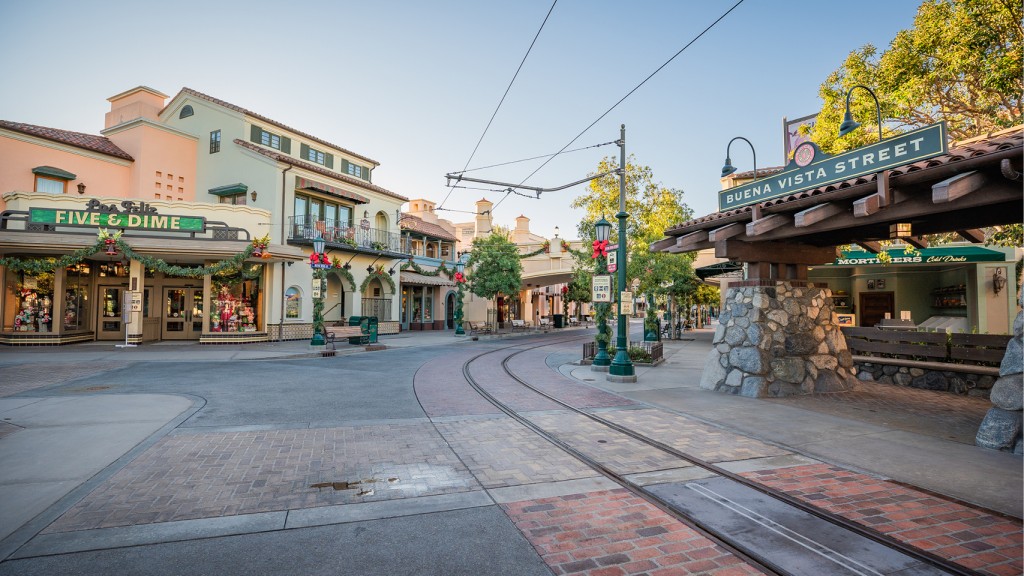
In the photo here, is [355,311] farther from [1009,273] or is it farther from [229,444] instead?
[1009,273]

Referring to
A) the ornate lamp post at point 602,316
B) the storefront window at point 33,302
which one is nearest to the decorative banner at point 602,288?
the ornate lamp post at point 602,316

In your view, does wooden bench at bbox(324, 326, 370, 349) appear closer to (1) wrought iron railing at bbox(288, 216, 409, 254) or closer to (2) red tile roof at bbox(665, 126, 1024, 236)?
(1) wrought iron railing at bbox(288, 216, 409, 254)

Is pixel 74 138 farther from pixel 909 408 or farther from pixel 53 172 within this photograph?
pixel 909 408

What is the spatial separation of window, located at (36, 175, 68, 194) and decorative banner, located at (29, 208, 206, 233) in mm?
2851

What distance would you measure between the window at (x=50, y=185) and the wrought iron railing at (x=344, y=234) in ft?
30.0

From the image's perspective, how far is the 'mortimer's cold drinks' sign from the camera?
244 inches

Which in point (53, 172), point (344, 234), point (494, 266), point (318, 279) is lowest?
point (318, 279)

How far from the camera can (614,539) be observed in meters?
3.58

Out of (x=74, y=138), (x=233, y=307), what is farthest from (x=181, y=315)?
(x=74, y=138)

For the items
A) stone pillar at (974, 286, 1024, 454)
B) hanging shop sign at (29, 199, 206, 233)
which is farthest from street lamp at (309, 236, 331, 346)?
stone pillar at (974, 286, 1024, 454)

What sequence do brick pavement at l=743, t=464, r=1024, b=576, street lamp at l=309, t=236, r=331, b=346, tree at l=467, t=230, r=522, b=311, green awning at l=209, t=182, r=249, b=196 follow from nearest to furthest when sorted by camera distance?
brick pavement at l=743, t=464, r=1024, b=576
street lamp at l=309, t=236, r=331, b=346
green awning at l=209, t=182, r=249, b=196
tree at l=467, t=230, r=522, b=311

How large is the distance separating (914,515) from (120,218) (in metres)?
24.5

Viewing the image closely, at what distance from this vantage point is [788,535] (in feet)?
12.0

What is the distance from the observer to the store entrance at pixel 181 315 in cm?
2238
